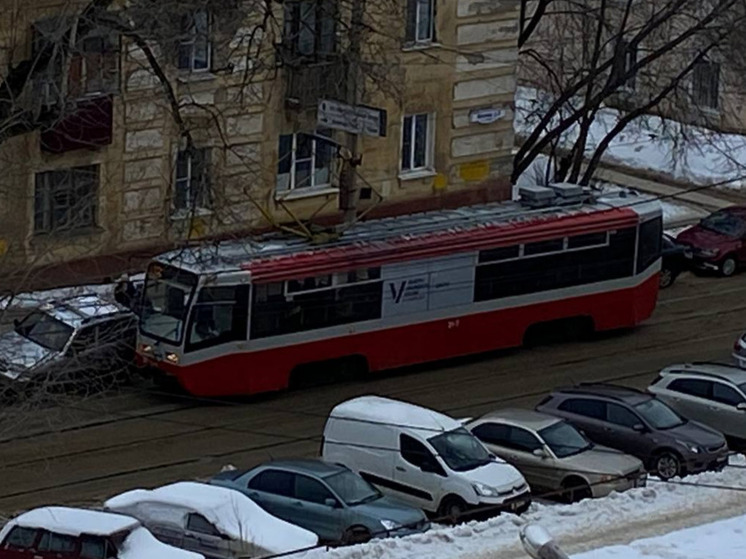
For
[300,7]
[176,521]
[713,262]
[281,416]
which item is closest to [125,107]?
[300,7]

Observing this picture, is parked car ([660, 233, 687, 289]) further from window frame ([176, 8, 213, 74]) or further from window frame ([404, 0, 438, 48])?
window frame ([176, 8, 213, 74])

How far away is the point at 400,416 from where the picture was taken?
23469mm

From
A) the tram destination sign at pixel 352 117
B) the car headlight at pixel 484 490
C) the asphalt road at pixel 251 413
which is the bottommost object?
the asphalt road at pixel 251 413

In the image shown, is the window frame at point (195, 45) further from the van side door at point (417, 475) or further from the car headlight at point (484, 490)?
the car headlight at point (484, 490)

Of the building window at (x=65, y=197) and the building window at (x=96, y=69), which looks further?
the building window at (x=65, y=197)

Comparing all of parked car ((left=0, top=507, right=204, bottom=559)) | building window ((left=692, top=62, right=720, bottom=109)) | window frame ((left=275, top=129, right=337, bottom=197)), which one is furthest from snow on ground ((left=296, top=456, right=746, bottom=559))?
building window ((left=692, top=62, right=720, bottom=109))

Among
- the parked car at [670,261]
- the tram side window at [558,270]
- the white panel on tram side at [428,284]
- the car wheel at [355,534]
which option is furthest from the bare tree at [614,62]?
the car wheel at [355,534]

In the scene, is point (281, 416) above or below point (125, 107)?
below

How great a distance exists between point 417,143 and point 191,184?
21.2 ft

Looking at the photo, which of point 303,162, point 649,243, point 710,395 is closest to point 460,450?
point 710,395

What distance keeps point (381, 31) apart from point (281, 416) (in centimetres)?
956

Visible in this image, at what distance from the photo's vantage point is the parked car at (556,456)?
23.4m

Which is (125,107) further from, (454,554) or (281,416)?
(454,554)

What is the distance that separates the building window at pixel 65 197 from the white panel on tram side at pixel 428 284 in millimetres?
5655
